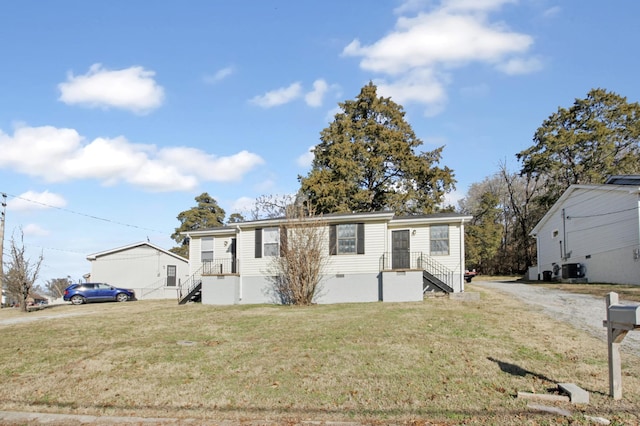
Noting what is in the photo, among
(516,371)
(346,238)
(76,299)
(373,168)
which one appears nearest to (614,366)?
(516,371)

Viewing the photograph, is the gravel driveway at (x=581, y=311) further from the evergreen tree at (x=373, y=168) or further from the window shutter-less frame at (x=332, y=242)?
the evergreen tree at (x=373, y=168)

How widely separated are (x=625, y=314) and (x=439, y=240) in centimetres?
1363

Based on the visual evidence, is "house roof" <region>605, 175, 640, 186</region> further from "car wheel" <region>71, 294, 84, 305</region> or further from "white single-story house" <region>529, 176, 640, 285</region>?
"car wheel" <region>71, 294, 84, 305</region>

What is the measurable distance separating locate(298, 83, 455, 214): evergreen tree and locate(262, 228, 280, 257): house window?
9271 mm

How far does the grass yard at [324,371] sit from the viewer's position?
5.37m

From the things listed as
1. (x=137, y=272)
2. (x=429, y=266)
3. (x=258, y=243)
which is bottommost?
(x=137, y=272)

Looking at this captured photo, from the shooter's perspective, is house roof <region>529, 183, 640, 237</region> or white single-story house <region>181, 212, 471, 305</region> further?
house roof <region>529, 183, 640, 237</region>

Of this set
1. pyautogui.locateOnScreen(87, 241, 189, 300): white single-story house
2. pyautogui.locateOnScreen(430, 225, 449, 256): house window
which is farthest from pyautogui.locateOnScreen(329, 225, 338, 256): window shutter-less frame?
pyautogui.locateOnScreen(87, 241, 189, 300): white single-story house

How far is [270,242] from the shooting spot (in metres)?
19.4

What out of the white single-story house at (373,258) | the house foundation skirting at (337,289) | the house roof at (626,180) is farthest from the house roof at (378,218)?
the house roof at (626,180)

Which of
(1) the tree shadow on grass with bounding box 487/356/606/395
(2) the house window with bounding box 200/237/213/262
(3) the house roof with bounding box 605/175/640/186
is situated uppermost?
(3) the house roof with bounding box 605/175/640/186

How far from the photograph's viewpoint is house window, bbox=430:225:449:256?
18467 millimetres

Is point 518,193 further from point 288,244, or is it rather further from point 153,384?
point 153,384

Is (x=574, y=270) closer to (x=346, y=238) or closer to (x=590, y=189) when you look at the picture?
(x=590, y=189)
